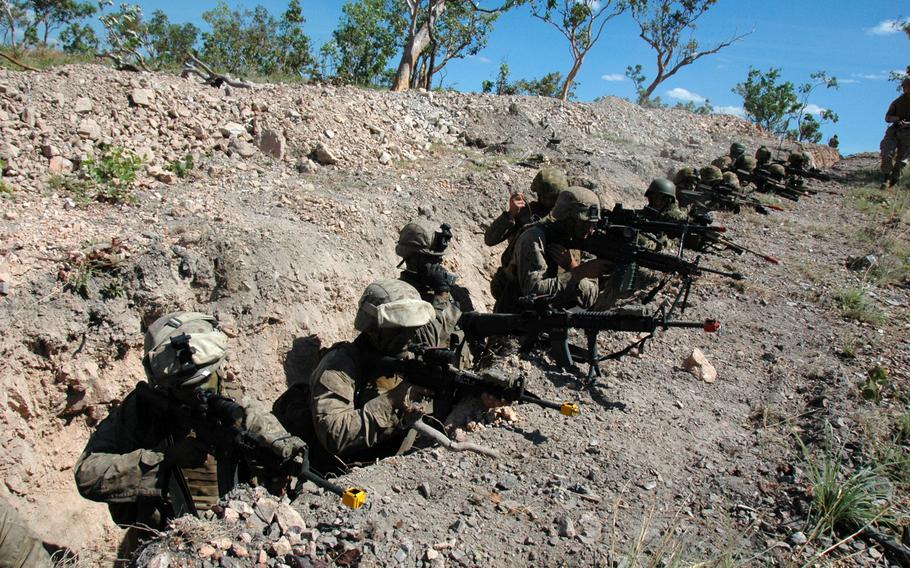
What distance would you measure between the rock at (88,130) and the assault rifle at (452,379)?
4.83 metres

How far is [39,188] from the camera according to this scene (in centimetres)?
569

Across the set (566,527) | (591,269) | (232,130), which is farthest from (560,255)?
(232,130)

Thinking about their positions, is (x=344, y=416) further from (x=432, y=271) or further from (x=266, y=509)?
(x=432, y=271)

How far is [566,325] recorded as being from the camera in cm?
471

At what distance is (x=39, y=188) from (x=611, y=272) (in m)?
5.59

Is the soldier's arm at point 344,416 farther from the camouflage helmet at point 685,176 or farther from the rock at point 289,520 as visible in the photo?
the camouflage helmet at point 685,176

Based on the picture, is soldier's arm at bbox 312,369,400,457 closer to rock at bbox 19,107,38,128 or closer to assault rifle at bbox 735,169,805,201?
rock at bbox 19,107,38,128

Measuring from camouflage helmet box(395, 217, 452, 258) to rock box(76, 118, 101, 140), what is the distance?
388cm

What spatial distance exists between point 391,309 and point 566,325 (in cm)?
152

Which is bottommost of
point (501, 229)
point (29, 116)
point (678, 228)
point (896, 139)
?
point (501, 229)

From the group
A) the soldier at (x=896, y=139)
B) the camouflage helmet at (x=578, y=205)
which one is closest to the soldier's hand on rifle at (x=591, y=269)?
the camouflage helmet at (x=578, y=205)

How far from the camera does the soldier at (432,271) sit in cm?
509

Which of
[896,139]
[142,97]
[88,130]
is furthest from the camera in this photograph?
[896,139]

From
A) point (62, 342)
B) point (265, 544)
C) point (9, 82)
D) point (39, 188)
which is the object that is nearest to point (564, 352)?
point (265, 544)
